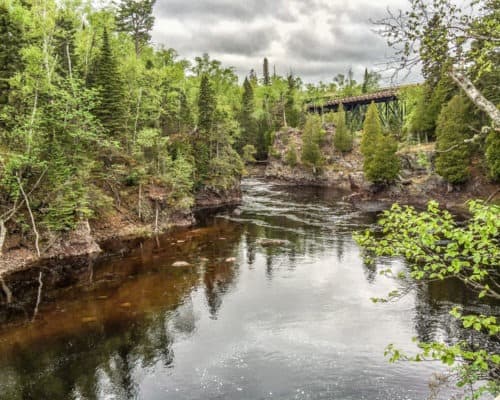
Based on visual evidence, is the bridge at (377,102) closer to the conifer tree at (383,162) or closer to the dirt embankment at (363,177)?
the dirt embankment at (363,177)

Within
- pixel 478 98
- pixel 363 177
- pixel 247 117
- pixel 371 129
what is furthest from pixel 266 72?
pixel 478 98

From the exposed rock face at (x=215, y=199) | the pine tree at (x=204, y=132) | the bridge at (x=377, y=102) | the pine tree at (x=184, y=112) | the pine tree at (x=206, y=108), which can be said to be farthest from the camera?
the bridge at (x=377, y=102)

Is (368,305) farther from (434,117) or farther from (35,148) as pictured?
(434,117)

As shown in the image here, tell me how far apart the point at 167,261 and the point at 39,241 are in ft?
33.3

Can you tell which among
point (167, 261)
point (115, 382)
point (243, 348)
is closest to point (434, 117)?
point (167, 261)

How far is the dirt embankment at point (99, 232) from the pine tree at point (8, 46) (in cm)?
1169

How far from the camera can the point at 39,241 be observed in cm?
3030

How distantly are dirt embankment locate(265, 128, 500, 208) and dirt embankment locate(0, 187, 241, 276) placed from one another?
85.3 ft

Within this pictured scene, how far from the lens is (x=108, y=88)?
4066 cm

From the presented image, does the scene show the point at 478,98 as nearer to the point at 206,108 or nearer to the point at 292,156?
the point at 206,108

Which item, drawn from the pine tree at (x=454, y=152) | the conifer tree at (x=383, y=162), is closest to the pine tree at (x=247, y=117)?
the conifer tree at (x=383, y=162)

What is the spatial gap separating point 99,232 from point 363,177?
50036 mm

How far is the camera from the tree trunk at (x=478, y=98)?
638 centimetres

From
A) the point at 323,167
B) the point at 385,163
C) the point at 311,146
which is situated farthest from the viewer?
the point at 323,167
